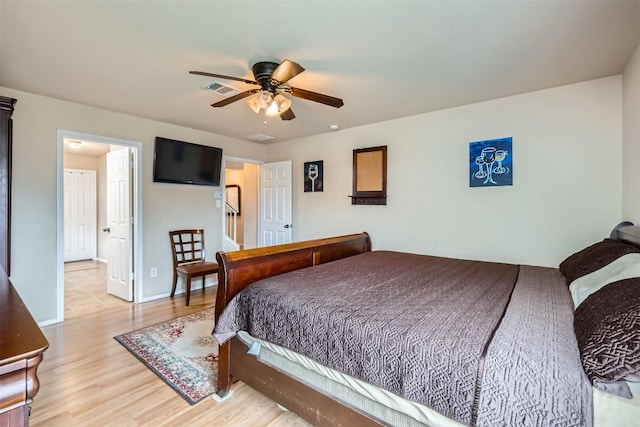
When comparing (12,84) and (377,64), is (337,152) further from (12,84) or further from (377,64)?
(12,84)

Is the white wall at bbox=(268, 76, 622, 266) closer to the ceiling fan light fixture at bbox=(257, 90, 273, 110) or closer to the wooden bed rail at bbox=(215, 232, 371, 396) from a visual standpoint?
the wooden bed rail at bbox=(215, 232, 371, 396)

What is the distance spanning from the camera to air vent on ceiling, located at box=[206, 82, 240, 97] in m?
2.68

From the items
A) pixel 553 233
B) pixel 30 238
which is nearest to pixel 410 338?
pixel 553 233

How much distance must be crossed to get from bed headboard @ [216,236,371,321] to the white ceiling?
1452 millimetres

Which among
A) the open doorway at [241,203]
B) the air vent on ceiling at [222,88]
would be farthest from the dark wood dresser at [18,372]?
the open doorway at [241,203]

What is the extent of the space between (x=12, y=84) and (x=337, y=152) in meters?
3.55

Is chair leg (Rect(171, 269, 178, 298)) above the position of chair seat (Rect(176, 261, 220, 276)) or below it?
below

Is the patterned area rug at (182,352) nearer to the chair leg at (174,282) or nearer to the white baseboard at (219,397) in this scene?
the white baseboard at (219,397)

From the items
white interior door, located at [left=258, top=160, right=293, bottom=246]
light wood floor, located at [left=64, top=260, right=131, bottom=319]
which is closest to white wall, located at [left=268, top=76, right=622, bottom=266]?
white interior door, located at [left=258, top=160, right=293, bottom=246]

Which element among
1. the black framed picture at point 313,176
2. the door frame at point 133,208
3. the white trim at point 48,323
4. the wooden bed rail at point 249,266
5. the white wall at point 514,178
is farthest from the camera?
the black framed picture at point 313,176

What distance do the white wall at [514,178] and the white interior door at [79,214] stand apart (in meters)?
6.09

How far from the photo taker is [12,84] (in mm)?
2746

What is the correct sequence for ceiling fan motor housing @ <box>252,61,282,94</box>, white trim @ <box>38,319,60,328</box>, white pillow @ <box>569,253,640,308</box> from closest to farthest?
white pillow @ <box>569,253,640,308</box> → ceiling fan motor housing @ <box>252,61,282,94</box> → white trim @ <box>38,319,60,328</box>

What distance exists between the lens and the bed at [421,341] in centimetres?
95
